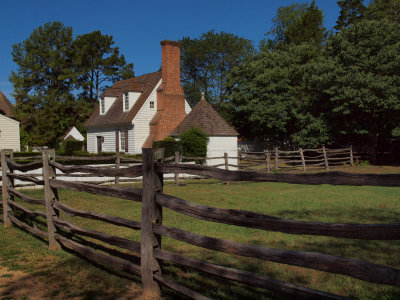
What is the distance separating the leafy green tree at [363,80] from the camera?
2520cm

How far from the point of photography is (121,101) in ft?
113

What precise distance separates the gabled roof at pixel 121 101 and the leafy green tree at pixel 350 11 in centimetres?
3109

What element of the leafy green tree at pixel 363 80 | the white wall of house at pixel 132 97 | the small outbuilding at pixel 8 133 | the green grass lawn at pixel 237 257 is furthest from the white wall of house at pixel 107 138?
the green grass lawn at pixel 237 257

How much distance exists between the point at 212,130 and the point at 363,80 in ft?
36.7

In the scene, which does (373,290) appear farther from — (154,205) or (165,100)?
(165,100)

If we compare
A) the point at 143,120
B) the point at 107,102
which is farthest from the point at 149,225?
the point at 107,102

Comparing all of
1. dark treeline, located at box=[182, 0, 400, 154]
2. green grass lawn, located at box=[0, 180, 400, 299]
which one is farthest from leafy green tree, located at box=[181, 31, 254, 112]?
green grass lawn, located at box=[0, 180, 400, 299]

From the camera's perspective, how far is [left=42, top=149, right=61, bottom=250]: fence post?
6.18 meters

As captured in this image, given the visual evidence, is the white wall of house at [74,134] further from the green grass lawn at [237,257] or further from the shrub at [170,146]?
the green grass lawn at [237,257]

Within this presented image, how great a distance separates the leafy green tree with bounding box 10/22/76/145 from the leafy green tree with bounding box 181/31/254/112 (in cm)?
1947

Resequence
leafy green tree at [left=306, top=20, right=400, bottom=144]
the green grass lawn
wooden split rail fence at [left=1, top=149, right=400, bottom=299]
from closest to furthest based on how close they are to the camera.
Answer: wooden split rail fence at [left=1, top=149, right=400, bottom=299], the green grass lawn, leafy green tree at [left=306, top=20, right=400, bottom=144]

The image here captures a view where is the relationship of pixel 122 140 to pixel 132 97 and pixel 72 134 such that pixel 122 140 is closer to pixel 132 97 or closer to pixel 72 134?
pixel 132 97

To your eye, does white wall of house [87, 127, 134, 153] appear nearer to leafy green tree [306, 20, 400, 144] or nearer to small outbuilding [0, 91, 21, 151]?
small outbuilding [0, 91, 21, 151]

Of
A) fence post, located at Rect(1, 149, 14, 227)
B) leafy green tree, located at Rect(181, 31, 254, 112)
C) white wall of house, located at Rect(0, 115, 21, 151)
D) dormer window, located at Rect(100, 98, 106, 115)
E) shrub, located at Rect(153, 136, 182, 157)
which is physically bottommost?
fence post, located at Rect(1, 149, 14, 227)
